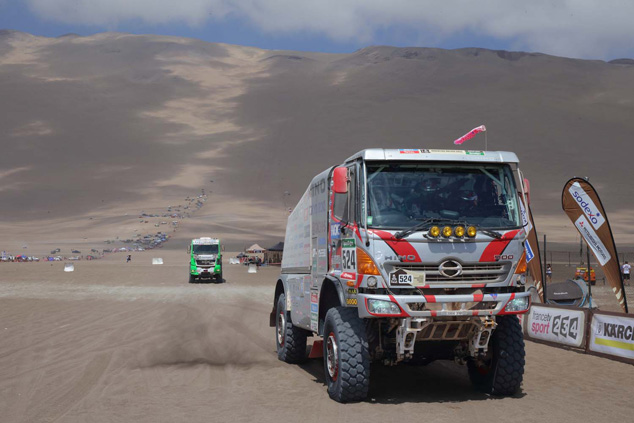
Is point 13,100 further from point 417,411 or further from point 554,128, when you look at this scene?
point 417,411

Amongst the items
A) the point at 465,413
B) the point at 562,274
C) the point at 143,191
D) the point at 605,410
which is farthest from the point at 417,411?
the point at 143,191

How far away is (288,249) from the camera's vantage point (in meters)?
13.9

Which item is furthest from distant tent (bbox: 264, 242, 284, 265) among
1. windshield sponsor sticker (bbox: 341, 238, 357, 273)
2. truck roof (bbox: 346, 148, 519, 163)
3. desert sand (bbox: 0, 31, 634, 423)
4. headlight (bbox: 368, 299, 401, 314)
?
headlight (bbox: 368, 299, 401, 314)

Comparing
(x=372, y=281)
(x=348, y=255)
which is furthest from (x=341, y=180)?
(x=372, y=281)

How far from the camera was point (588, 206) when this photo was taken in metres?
14.5

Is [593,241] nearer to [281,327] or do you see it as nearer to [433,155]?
[281,327]

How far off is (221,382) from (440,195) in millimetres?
4514

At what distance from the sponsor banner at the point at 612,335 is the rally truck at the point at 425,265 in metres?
3.26

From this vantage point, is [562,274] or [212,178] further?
[212,178]

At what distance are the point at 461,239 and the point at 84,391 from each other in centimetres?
577

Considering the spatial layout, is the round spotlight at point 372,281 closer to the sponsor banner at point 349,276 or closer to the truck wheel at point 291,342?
the sponsor banner at point 349,276

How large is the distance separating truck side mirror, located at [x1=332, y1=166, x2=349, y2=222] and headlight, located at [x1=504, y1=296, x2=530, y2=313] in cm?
239

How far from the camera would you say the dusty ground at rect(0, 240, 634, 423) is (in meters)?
8.84

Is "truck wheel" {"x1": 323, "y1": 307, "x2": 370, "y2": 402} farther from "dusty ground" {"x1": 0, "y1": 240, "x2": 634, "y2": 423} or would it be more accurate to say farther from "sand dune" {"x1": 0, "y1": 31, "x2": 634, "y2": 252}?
"sand dune" {"x1": 0, "y1": 31, "x2": 634, "y2": 252}
